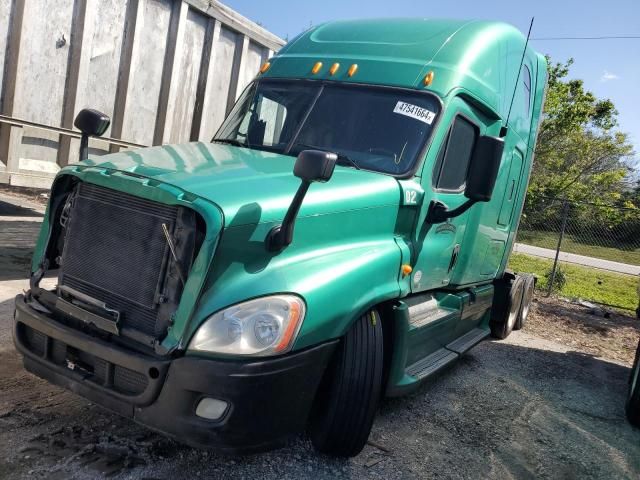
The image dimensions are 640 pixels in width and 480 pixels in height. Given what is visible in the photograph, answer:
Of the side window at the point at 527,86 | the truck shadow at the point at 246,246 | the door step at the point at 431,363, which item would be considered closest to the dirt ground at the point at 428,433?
the door step at the point at 431,363

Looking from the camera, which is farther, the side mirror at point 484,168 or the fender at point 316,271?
the side mirror at point 484,168

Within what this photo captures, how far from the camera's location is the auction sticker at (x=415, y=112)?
399 centimetres

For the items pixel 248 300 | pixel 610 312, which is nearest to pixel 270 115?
pixel 248 300

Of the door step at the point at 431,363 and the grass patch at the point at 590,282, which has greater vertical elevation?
the door step at the point at 431,363

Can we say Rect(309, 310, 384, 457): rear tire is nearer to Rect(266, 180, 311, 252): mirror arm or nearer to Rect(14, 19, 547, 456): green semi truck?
Rect(14, 19, 547, 456): green semi truck

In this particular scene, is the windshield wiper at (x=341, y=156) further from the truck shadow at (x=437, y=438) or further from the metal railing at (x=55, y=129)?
the metal railing at (x=55, y=129)

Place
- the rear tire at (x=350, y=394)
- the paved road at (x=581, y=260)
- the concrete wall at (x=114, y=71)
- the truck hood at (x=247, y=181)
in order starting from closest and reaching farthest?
the truck hood at (x=247, y=181) < the rear tire at (x=350, y=394) < the concrete wall at (x=114, y=71) < the paved road at (x=581, y=260)

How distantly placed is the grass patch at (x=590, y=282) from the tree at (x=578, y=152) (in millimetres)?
4389

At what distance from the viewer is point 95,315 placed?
9.60ft

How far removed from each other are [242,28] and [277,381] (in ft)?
23.9

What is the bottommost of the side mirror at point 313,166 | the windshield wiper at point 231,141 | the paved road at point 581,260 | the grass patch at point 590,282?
the grass patch at point 590,282

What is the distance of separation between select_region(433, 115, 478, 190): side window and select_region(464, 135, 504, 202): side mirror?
290mm

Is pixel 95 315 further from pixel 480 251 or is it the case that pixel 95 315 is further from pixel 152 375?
pixel 480 251

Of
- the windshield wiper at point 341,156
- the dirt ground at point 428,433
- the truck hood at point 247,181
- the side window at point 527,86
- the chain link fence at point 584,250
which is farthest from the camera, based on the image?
the chain link fence at point 584,250
